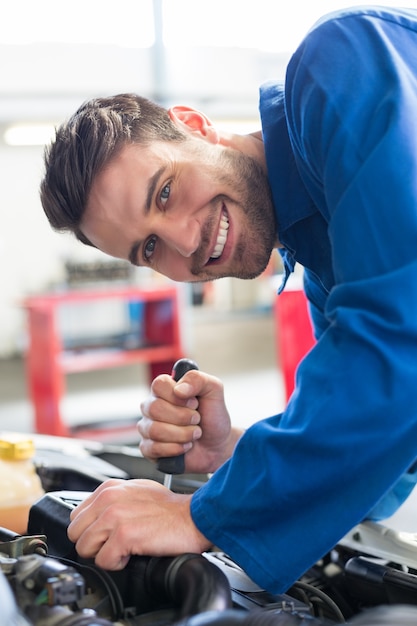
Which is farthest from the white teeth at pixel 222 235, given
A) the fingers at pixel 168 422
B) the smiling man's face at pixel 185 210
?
the fingers at pixel 168 422

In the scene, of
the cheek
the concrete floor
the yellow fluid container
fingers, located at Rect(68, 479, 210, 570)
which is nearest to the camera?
fingers, located at Rect(68, 479, 210, 570)

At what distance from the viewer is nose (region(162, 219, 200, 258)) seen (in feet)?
3.99

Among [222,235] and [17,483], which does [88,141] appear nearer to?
[222,235]

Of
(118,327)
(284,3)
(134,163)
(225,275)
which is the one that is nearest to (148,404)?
(225,275)

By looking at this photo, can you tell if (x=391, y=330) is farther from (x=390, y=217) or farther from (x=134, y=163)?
(x=134, y=163)

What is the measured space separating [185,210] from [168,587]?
2.05 ft

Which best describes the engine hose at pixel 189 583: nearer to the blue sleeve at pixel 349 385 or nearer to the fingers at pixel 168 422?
the blue sleeve at pixel 349 385

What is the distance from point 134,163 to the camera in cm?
120

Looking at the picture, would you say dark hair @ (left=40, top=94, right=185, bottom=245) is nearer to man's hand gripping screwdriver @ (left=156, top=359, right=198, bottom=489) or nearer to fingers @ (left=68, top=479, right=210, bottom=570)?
man's hand gripping screwdriver @ (left=156, top=359, right=198, bottom=489)

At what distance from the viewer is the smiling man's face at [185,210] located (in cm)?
120

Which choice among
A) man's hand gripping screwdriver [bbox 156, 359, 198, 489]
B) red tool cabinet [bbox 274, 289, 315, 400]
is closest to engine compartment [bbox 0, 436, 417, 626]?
man's hand gripping screwdriver [bbox 156, 359, 198, 489]

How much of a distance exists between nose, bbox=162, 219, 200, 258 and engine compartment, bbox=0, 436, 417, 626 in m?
0.44

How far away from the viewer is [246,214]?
1.27 meters


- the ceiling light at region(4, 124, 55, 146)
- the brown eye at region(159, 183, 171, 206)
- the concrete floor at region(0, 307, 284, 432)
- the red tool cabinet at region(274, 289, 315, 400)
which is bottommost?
the concrete floor at region(0, 307, 284, 432)
